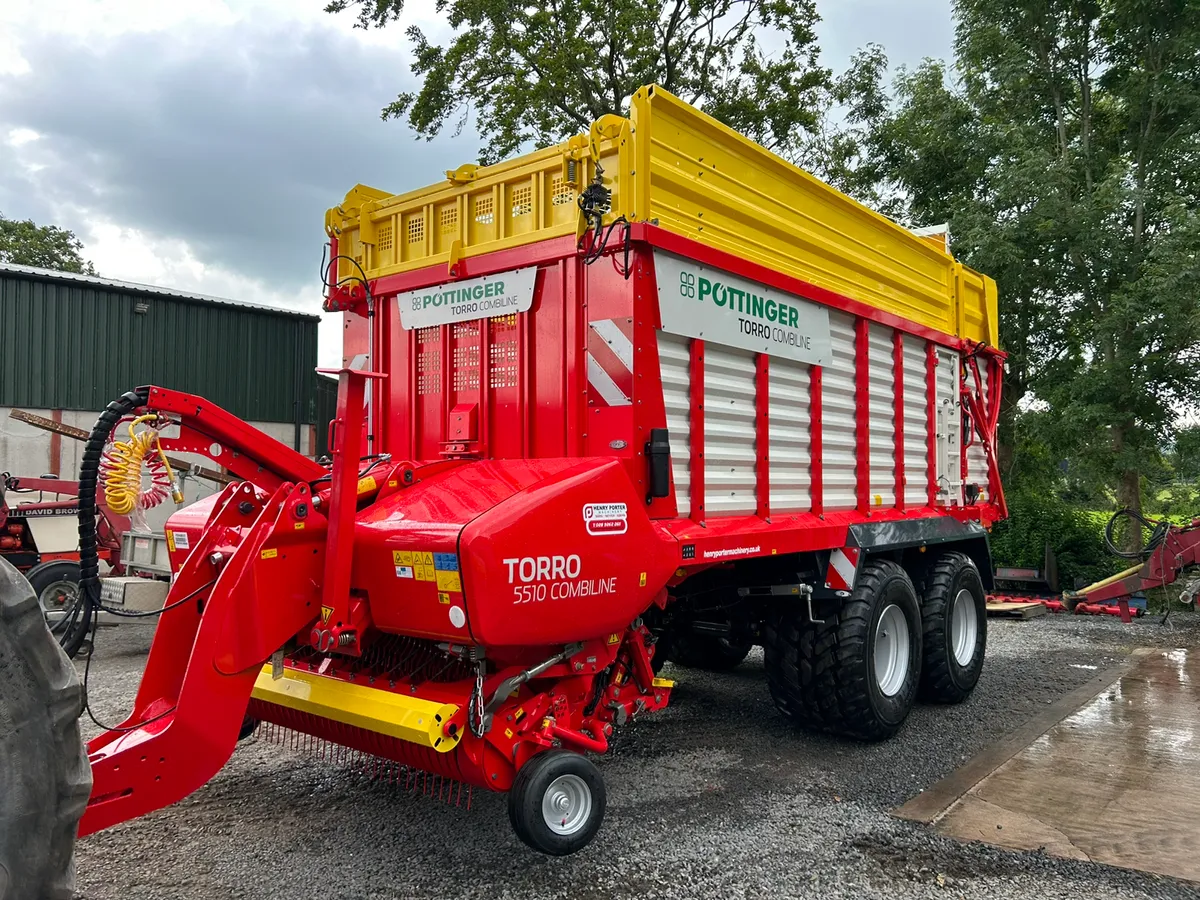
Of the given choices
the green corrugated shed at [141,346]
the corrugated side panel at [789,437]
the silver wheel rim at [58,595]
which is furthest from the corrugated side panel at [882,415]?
the green corrugated shed at [141,346]

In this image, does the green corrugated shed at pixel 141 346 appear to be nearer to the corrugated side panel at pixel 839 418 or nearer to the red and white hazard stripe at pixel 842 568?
the corrugated side panel at pixel 839 418

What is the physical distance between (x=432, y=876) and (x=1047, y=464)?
1392 cm

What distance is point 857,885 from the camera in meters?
3.32

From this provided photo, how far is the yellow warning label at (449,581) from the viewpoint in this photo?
3.01 metres

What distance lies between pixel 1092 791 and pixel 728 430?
8.34 feet

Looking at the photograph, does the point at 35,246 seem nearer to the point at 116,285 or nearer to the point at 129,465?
the point at 116,285

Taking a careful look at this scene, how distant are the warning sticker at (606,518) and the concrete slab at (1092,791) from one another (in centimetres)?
198

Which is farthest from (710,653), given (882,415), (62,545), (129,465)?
(62,545)

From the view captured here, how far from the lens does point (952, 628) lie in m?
6.03

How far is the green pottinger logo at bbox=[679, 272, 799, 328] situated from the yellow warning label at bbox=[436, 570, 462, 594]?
5.40 feet

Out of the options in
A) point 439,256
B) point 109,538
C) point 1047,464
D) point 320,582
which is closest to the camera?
point 320,582

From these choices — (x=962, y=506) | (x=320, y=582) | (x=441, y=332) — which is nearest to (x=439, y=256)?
(x=441, y=332)

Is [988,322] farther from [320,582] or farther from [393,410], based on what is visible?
[320,582]

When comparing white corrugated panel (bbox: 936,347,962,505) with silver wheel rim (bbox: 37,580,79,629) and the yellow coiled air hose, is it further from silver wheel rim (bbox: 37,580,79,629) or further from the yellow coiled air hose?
silver wheel rim (bbox: 37,580,79,629)
